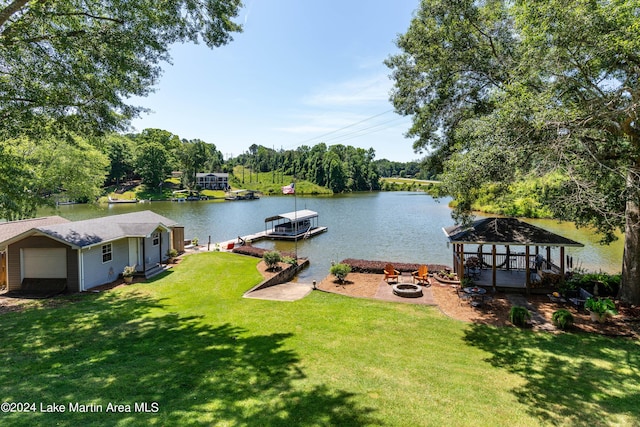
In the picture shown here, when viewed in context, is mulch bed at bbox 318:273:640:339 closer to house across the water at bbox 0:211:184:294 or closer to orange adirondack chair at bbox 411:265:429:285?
orange adirondack chair at bbox 411:265:429:285

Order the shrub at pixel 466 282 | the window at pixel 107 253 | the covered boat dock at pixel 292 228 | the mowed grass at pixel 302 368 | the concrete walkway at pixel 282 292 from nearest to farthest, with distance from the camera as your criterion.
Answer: the mowed grass at pixel 302 368
the concrete walkway at pixel 282 292
the shrub at pixel 466 282
the window at pixel 107 253
the covered boat dock at pixel 292 228

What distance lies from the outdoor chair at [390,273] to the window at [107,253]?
1340 centimetres

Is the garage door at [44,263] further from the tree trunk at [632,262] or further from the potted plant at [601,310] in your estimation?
the tree trunk at [632,262]

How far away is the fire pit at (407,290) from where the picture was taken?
45.6 feet

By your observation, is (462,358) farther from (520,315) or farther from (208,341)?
(208,341)

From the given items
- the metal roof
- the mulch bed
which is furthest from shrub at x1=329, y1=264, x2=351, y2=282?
the metal roof

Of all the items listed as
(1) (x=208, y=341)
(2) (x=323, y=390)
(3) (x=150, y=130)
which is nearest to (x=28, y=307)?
(1) (x=208, y=341)

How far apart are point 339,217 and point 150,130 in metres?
79.2

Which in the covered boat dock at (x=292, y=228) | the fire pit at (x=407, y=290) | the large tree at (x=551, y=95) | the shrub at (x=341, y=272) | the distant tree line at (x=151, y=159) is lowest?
the fire pit at (x=407, y=290)

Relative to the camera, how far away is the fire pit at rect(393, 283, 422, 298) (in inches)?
547

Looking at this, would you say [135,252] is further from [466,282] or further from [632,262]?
[632,262]

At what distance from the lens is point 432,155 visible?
54.3ft

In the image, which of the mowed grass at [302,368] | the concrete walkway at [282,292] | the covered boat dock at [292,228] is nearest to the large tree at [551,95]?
the mowed grass at [302,368]

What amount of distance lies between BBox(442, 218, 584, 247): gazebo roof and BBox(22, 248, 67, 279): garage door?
1680 cm
